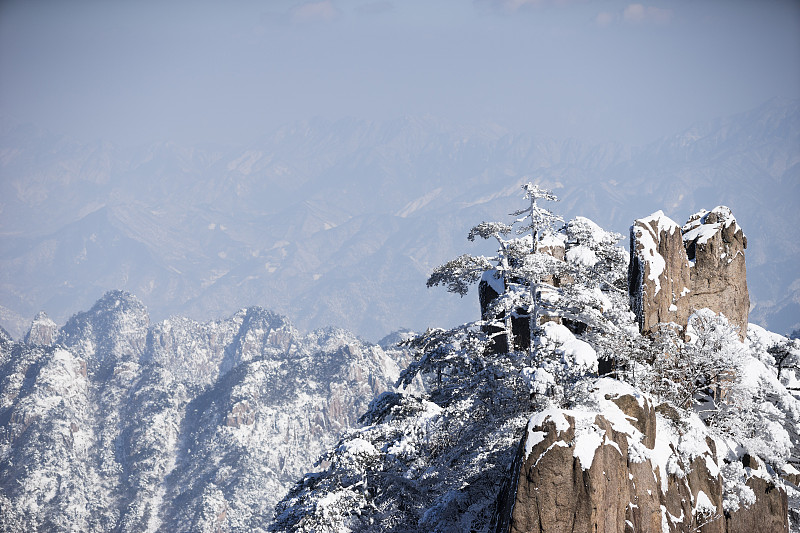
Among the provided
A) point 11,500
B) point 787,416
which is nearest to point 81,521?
point 11,500

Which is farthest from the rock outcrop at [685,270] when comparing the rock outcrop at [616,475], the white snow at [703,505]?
the white snow at [703,505]

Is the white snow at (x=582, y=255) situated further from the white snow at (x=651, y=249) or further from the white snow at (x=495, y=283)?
the white snow at (x=495, y=283)

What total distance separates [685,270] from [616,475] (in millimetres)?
15597

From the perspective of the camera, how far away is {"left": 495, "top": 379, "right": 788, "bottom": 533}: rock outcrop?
20.8 meters

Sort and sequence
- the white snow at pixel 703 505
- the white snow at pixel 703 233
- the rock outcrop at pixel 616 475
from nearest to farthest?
the rock outcrop at pixel 616 475, the white snow at pixel 703 505, the white snow at pixel 703 233

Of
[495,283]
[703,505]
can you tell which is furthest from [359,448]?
[703,505]

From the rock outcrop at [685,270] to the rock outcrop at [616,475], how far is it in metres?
8.39

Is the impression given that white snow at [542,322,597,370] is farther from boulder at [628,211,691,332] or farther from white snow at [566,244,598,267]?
white snow at [566,244,598,267]

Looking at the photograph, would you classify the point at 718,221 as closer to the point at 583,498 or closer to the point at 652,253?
Answer: the point at 652,253

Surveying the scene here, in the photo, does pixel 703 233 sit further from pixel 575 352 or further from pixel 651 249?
pixel 575 352

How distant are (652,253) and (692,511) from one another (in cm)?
1270

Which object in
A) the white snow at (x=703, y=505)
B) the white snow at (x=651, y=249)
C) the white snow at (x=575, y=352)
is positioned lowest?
the white snow at (x=703, y=505)

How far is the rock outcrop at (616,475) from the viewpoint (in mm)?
20781

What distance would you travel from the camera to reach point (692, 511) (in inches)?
951
